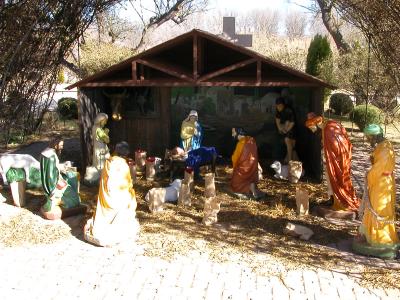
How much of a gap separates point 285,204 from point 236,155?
1.33 metres

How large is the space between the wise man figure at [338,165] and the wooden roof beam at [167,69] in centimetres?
302

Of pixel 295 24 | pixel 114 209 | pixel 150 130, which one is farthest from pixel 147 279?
pixel 295 24

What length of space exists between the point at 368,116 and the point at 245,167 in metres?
9.69

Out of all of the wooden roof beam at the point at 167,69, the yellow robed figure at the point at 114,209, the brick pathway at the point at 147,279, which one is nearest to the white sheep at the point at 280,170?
the wooden roof beam at the point at 167,69

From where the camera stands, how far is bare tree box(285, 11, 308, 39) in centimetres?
8050

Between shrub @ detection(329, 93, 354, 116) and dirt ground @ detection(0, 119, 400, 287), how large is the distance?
11.6m

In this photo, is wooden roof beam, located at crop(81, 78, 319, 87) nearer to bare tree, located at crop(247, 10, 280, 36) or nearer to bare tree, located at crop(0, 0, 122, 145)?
bare tree, located at crop(0, 0, 122, 145)

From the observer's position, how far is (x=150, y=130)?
13.0 m

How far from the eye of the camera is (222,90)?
12.8 m

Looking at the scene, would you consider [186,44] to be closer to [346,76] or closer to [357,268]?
[357,268]

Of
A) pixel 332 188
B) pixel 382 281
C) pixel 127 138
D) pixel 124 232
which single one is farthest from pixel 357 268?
pixel 127 138

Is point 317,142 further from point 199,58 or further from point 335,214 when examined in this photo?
point 199,58

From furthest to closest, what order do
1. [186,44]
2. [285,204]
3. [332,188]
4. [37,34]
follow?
[186,44] → [37,34] → [285,204] → [332,188]

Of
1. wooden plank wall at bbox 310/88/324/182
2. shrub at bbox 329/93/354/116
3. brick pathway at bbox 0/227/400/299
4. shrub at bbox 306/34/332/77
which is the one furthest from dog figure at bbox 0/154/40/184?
shrub at bbox 329/93/354/116
